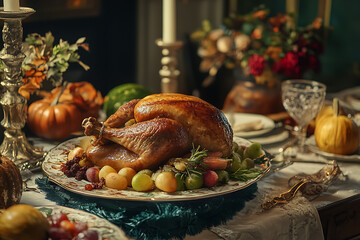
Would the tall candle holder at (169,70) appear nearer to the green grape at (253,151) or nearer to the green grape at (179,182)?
the green grape at (253,151)

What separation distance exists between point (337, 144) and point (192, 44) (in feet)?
8.20

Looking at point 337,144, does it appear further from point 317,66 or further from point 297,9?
point 297,9

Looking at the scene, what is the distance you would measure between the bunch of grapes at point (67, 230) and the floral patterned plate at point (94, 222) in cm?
3

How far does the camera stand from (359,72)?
4750 millimetres

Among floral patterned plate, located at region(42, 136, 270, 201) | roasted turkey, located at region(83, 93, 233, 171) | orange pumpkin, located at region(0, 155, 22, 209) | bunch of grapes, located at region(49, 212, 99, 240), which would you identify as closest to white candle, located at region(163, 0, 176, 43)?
roasted turkey, located at region(83, 93, 233, 171)

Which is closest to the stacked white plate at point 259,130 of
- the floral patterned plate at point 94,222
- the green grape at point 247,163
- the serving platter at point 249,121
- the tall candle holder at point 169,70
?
the serving platter at point 249,121

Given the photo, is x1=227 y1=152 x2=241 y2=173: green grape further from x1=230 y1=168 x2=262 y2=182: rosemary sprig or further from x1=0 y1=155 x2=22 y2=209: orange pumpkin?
x1=0 y1=155 x2=22 y2=209: orange pumpkin

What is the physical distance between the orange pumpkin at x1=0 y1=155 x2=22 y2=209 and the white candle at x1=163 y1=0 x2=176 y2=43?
41.1 inches

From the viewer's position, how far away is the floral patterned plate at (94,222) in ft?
3.55

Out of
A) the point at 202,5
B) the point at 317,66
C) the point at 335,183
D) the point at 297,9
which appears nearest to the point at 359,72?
the point at 297,9

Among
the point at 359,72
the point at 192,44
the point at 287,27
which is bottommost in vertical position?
the point at 359,72

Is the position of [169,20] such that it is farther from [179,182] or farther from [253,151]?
[179,182]

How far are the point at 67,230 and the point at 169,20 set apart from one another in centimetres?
126

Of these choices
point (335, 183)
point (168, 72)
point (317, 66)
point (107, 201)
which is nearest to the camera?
point (107, 201)
